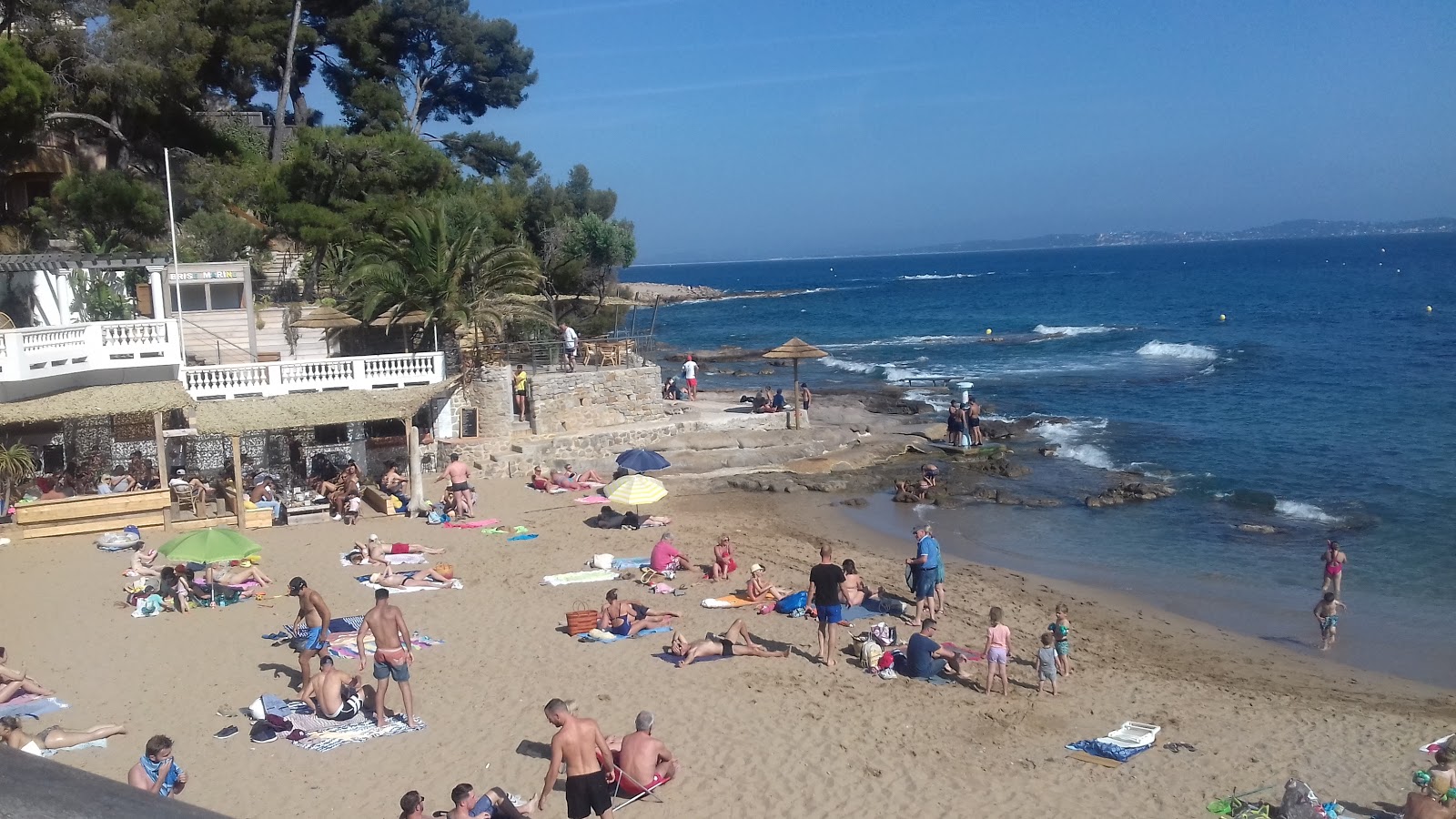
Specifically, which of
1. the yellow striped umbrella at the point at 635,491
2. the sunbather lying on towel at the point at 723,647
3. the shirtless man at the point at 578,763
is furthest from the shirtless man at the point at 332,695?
the yellow striped umbrella at the point at 635,491

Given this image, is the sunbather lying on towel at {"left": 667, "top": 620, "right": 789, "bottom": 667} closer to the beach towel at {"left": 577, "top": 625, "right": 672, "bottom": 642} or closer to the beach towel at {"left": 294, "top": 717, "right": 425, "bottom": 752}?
the beach towel at {"left": 577, "top": 625, "right": 672, "bottom": 642}

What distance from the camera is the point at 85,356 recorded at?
1828cm

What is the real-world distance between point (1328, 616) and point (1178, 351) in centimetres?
3943

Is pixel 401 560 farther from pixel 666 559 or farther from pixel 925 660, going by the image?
pixel 925 660

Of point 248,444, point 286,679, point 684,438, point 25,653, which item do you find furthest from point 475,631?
point 684,438

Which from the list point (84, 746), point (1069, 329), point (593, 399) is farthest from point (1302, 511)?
point (1069, 329)

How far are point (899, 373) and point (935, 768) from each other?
120 feet

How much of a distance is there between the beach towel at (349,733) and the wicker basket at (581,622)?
2914mm

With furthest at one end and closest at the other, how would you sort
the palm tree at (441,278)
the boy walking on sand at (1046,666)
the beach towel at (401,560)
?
the palm tree at (441,278) → the beach towel at (401,560) → the boy walking on sand at (1046,666)

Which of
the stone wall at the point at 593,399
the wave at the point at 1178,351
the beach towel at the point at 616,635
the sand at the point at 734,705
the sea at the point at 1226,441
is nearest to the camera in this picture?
the sand at the point at 734,705

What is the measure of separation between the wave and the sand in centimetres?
3595

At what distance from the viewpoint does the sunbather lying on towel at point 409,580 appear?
1517 cm

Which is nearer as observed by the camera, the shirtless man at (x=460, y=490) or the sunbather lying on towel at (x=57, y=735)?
the sunbather lying on towel at (x=57, y=735)

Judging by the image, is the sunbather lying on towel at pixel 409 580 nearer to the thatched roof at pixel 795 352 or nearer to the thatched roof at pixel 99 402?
the thatched roof at pixel 99 402
